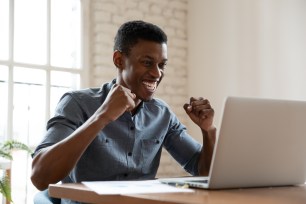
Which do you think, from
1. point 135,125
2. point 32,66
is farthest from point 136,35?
point 32,66

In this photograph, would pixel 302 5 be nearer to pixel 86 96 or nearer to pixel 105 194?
pixel 86 96

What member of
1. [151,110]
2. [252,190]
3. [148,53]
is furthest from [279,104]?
[151,110]

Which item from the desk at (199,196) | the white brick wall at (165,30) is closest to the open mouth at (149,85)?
the desk at (199,196)

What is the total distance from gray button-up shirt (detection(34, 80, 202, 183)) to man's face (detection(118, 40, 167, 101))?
3.9 inches

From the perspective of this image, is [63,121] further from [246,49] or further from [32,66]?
[246,49]

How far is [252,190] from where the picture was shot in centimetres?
127

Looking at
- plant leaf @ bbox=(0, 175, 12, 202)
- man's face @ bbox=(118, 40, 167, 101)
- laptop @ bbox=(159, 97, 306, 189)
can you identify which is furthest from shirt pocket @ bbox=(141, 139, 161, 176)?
plant leaf @ bbox=(0, 175, 12, 202)

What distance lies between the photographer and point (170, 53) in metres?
4.27

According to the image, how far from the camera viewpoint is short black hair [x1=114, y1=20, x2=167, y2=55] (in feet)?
6.39

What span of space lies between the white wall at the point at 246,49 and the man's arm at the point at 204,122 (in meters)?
1.67

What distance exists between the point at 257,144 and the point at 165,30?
3.10m

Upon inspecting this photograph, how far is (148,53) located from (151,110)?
0.29 metres

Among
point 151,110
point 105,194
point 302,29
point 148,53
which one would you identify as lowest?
point 105,194

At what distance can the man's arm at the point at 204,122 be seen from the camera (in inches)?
72.7
